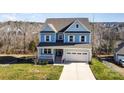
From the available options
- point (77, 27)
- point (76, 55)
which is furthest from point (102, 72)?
point (77, 27)

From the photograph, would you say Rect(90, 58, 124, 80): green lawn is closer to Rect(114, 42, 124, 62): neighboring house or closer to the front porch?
Rect(114, 42, 124, 62): neighboring house

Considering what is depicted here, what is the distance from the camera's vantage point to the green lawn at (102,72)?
1137cm

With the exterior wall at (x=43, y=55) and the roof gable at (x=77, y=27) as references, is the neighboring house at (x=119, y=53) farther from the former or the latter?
the exterior wall at (x=43, y=55)

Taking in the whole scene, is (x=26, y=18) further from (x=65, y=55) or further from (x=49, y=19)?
(x=65, y=55)

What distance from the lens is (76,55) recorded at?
501 inches

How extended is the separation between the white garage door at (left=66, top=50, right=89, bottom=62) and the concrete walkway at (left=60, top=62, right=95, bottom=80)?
0.73 feet

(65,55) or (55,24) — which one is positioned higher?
(55,24)

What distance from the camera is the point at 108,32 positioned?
1154cm

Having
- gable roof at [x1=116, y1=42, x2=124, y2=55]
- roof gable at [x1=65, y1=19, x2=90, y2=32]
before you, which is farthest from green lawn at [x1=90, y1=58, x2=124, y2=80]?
roof gable at [x1=65, y1=19, x2=90, y2=32]

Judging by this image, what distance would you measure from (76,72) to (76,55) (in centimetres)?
96

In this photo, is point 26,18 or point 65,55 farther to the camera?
point 65,55
